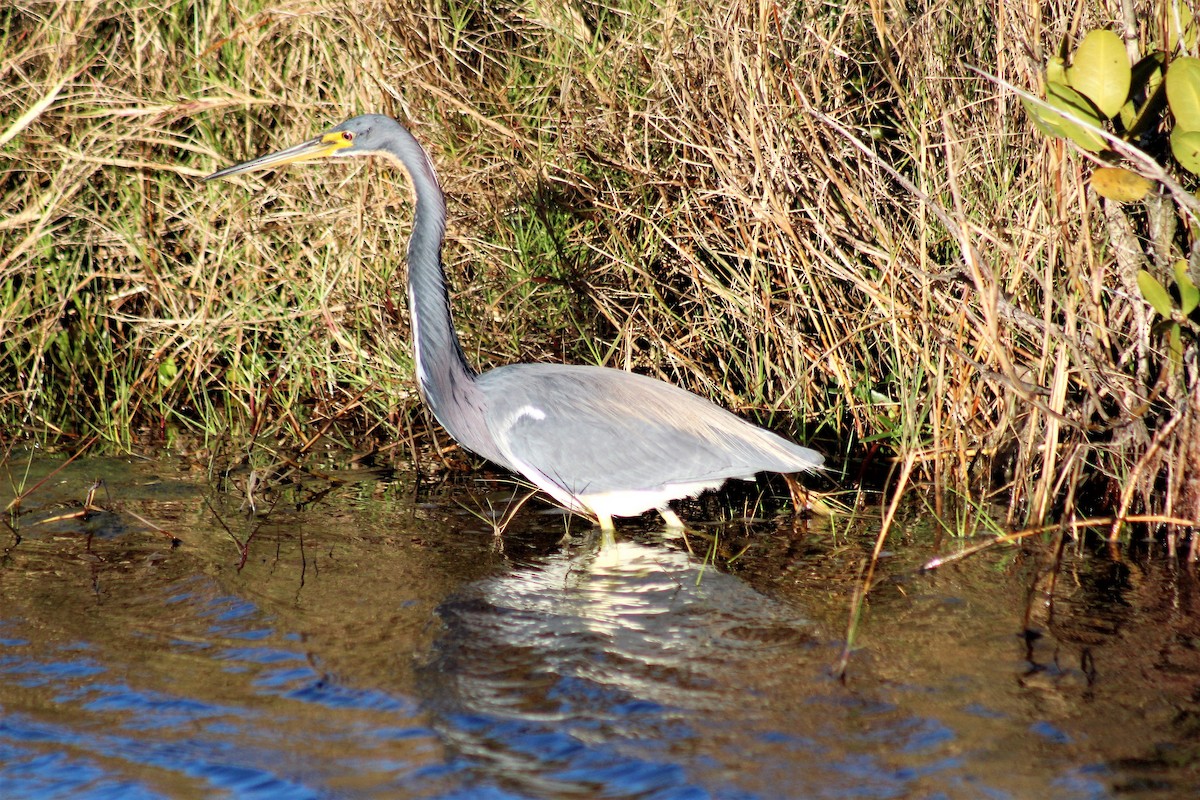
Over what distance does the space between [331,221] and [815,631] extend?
3.25 metres

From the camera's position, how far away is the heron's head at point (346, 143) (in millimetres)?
5168

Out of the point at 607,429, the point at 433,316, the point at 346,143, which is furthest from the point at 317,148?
the point at 607,429

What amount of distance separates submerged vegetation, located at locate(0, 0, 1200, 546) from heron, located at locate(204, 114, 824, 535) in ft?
1.46

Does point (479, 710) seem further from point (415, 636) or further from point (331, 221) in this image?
point (331, 221)

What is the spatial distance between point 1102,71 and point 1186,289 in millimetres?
735

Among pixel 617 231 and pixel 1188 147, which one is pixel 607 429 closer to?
pixel 617 231

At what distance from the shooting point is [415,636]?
399cm

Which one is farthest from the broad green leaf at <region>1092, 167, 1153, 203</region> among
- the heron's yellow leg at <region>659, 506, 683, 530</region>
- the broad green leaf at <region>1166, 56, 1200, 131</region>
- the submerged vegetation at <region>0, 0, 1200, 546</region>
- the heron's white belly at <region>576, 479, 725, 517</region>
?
the heron's yellow leg at <region>659, 506, 683, 530</region>

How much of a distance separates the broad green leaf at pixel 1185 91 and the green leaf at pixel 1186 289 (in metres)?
0.44

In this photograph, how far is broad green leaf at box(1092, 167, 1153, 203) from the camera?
153 inches

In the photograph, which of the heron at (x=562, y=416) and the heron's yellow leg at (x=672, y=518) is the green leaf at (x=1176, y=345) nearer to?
the heron at (x=562, y=416)

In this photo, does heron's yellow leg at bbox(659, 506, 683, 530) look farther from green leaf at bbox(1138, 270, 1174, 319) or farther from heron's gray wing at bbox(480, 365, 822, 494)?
green leaf at bbox(1138, 270, 1174, 319)

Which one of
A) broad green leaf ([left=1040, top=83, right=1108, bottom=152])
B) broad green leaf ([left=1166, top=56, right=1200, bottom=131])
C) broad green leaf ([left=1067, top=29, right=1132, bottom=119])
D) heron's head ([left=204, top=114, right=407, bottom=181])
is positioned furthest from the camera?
heron's head ([left=204, top=114, right=407, bottom=181])

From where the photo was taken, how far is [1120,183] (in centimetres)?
388
